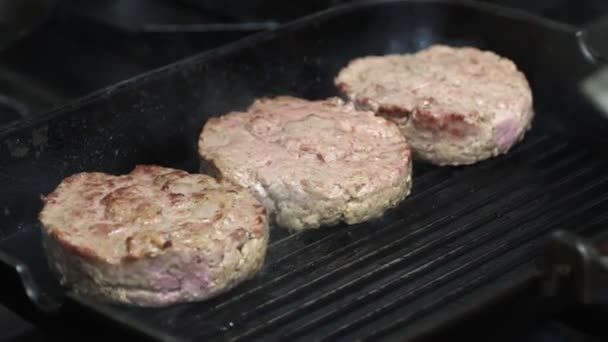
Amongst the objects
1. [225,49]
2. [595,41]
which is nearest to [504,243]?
[595,41]

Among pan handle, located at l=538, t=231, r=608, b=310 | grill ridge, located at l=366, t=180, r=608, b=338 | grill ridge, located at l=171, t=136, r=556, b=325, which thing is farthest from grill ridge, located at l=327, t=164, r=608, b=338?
pan handle, located at l=538, t=231, r=608, b=310

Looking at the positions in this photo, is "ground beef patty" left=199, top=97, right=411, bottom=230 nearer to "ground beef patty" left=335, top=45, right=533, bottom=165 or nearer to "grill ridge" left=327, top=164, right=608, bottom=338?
"ground beef patty" left=335, top=45, right=533, bottom=165

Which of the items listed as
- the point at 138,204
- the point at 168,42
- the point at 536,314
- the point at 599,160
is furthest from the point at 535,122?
the point at 168,42

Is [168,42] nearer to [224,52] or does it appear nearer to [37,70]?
[37,70]

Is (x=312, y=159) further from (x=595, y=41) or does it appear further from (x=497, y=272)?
(x=595, y=41)

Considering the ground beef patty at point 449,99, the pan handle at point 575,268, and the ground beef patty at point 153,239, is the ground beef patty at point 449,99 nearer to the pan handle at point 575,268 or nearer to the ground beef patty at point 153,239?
the ground beef patty at point 153,239
